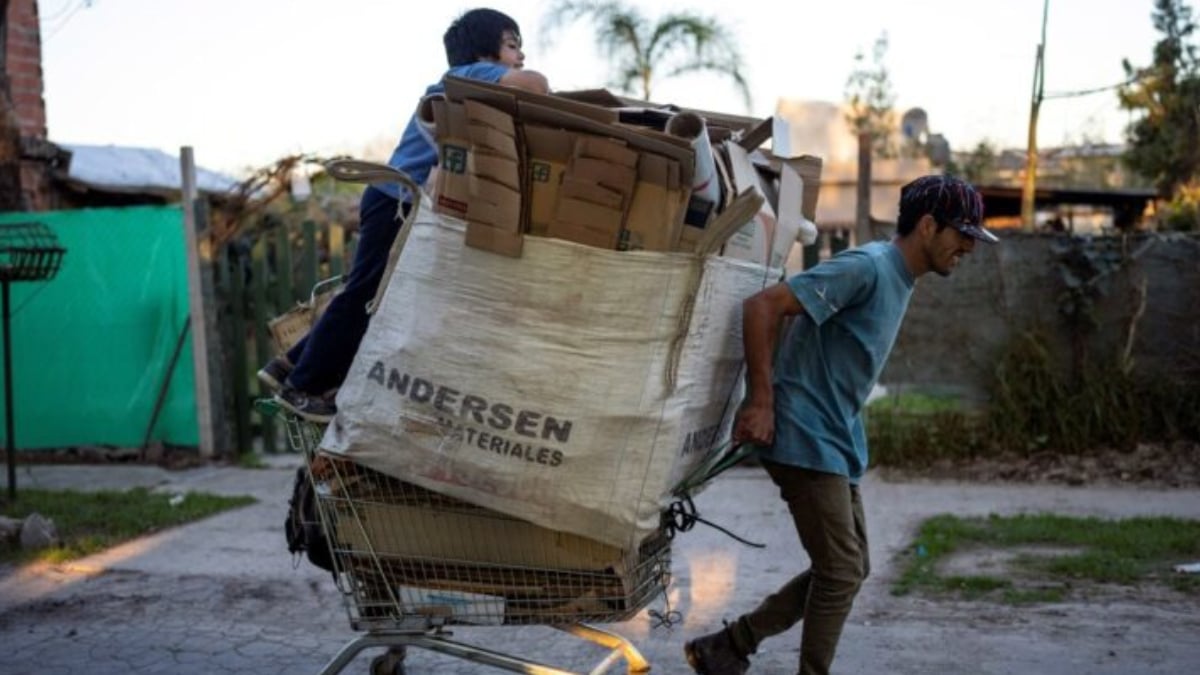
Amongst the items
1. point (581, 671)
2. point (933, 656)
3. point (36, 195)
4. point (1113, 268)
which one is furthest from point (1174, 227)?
point (36, 195)

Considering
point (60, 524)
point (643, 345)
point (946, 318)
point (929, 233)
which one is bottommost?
point (60, 524)

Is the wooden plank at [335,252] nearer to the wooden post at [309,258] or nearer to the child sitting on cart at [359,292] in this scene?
the wooden post at [309,258]

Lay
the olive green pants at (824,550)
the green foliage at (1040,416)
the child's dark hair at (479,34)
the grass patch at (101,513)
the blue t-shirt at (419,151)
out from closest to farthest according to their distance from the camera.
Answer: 1. the blue t-shirt at (419,151)
2. the olive green pants at (824,550)
3. the child's dark hair at (479,34)
4. the grass patch at (101,513)
5. the green foliage at (1040,416)

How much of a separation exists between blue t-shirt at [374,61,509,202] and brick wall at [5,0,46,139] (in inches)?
276

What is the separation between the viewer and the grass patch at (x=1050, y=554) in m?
5.56

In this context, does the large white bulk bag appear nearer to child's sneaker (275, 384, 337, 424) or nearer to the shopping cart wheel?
child's sneaker (275, 384, 337, 424)

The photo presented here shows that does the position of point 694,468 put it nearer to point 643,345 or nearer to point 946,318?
point 643,345

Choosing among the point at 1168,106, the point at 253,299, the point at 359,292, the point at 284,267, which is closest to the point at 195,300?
the point at 253,299

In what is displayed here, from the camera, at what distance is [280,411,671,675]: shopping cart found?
331 cm

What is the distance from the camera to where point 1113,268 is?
312 inches

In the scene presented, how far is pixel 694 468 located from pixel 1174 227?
30.7 feet

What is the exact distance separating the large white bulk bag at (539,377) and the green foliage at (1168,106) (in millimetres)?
13132

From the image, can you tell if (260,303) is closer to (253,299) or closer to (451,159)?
(253,299)

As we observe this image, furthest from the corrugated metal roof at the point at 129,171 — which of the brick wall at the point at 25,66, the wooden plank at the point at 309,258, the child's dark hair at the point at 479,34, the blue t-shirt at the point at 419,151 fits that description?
the blue t-shirt at the point at 419,151
